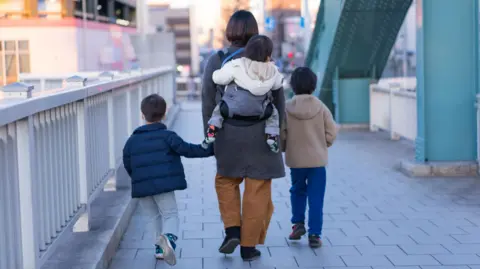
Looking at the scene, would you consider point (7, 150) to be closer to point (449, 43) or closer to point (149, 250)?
point (149, 250)

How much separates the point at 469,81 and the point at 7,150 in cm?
667

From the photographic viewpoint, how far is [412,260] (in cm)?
558

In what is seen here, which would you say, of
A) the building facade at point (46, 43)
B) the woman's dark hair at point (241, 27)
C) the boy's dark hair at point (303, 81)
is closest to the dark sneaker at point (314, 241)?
the boy's dark hair at point (303, 81)

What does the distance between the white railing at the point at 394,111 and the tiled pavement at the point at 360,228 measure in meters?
1.80

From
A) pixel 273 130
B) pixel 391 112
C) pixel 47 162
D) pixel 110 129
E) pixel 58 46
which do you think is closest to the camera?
pixel 47 162

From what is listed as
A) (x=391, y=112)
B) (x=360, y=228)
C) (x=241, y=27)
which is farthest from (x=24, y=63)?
(x=241, y=27)

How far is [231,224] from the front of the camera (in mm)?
5641

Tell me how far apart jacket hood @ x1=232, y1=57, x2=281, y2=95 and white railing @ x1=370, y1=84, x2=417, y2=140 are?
21.0ft

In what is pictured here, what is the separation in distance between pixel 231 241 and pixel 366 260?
897 millimetres

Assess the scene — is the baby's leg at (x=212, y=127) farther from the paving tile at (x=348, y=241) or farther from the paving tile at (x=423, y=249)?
the paving tile at (x=423, y=249)

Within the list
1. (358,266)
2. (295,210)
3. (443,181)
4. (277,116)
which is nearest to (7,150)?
(277,116)

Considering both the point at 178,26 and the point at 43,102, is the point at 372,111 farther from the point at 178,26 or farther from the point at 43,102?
the point at 178,26

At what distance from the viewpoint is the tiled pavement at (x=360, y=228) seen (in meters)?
5.63

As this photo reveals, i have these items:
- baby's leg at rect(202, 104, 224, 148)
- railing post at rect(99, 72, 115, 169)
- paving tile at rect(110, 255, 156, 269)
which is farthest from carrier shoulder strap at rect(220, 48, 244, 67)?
railing post at rect(99, 72, 115, 169)
